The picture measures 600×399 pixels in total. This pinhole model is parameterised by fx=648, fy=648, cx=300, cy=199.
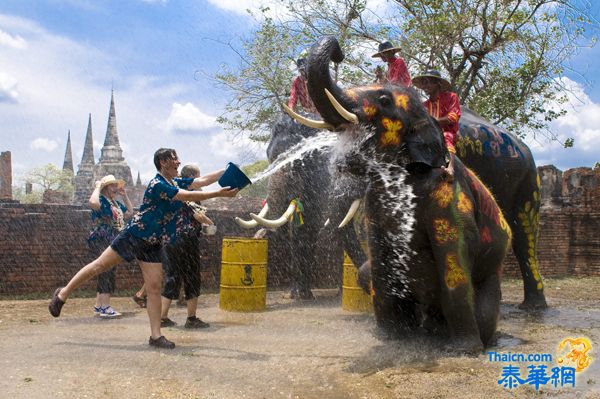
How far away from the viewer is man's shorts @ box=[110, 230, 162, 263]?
16.5 feet

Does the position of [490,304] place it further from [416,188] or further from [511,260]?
[511,260]

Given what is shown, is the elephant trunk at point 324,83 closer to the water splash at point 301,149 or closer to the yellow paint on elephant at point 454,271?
the yellow paint on elephant at point 454,271

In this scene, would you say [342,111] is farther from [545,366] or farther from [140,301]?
[140,301]

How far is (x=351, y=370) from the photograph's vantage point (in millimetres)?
4227

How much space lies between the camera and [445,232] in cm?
445

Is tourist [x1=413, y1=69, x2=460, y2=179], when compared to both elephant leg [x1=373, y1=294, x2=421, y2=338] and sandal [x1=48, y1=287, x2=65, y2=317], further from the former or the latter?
sandal [x1=48, y1=287, x2=65, y2=317]

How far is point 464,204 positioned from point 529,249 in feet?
11.1

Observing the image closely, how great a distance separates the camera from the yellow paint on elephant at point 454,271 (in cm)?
444

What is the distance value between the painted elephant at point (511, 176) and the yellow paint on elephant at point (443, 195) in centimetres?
180

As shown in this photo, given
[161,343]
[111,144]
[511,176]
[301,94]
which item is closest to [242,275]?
[301,94]

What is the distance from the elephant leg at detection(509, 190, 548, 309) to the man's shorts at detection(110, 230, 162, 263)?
4.22 metres

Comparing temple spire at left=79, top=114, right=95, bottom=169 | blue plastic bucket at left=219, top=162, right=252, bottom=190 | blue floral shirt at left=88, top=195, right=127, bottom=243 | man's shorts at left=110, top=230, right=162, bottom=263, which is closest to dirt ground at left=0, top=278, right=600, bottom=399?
man's shorts at left=110, top=230, right=162, bottom=263

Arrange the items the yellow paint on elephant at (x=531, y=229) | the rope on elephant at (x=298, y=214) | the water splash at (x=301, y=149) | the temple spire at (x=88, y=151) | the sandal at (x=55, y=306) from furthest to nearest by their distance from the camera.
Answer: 1. the temple spire at (x=88, y=151)
2. the rope on elephant at (x=298, y=214)
3. the yellow paint on elephant at (x=531, y=229)
4. the water splash at (x=301, y=149)
5. the sandal at (x=55, y=306)

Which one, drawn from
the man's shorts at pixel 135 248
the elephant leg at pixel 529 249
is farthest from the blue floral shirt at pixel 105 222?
the elephant leg at pixel 529 249
